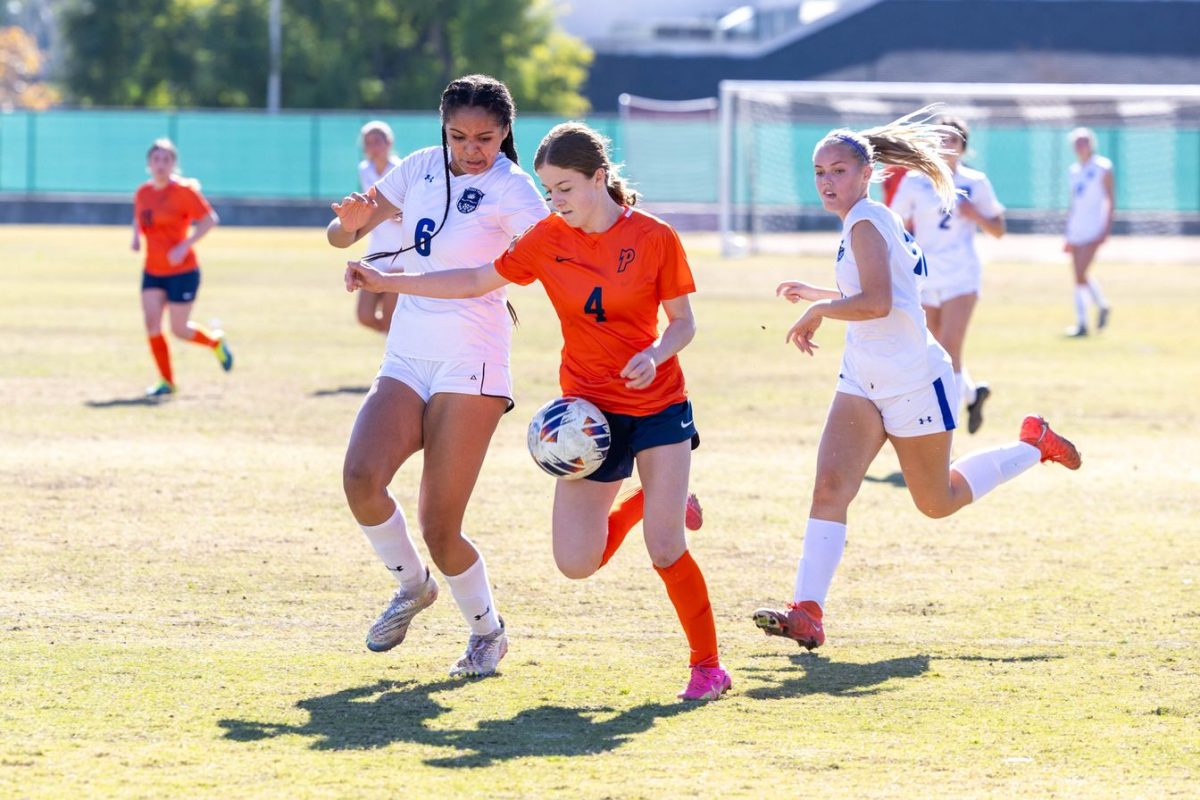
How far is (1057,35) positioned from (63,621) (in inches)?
2097

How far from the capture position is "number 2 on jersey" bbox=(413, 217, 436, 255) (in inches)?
250

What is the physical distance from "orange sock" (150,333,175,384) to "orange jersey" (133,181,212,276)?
1.90 ft

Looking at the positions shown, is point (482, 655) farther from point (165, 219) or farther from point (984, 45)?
point (984, 45)

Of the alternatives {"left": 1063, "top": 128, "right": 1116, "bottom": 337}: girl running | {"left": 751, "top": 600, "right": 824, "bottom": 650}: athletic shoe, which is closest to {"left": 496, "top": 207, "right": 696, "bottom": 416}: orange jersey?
{"left": 751, "top": 600, "right": 824, "bottom": 650}: athletic shoe

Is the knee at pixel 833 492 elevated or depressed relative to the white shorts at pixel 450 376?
depressed

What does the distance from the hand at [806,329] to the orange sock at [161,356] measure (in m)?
8.66

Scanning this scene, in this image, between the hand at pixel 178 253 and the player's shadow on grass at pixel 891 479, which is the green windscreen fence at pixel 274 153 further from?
the player's shadow on grass at pixel 891 479

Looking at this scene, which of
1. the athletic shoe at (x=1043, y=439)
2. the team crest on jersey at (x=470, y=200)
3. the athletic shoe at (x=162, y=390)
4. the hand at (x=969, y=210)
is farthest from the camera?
the athletic shoe at (x=162, y=390)

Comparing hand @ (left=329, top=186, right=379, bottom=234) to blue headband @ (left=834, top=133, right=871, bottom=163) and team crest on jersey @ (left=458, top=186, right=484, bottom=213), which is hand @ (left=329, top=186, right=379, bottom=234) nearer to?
team crest on jersey @ (left=458, top=186, right=484, bottom=213)

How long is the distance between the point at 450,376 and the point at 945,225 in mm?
6292

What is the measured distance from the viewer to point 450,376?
6195 millimetres

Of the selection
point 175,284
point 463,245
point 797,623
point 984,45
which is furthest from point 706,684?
point 984,45

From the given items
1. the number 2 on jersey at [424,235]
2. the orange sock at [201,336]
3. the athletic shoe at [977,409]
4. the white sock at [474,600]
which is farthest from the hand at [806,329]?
the orange sock at [201,336]

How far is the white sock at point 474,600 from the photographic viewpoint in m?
6.32
